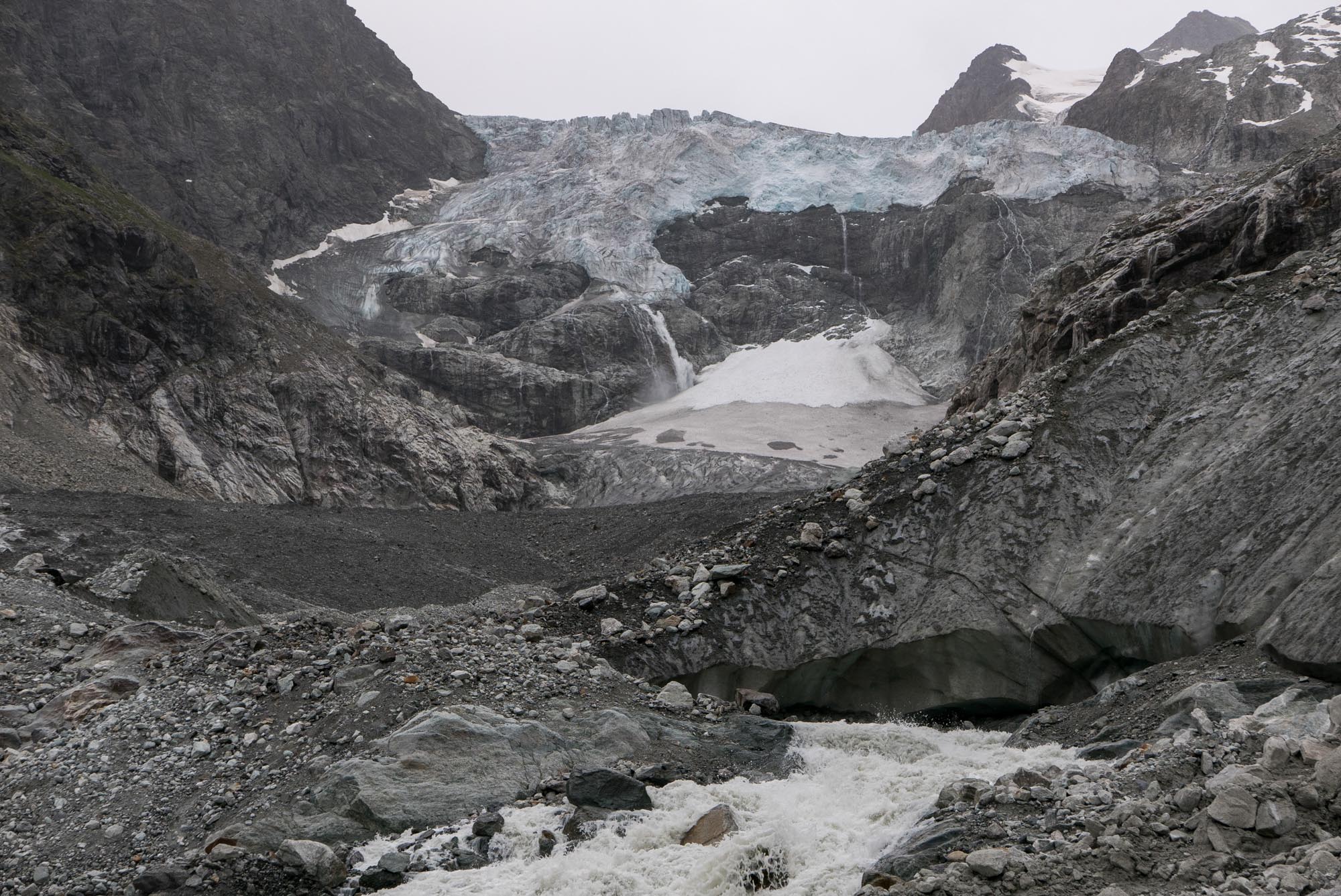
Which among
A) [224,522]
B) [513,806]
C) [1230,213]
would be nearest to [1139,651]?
[513,806]

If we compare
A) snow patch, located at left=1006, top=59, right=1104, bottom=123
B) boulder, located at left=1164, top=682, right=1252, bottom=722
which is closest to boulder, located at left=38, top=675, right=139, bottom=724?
boulder, located at left=1164, top=682, right=1252, bottom=722

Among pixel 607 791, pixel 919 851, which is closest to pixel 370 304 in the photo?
pixel 607 791

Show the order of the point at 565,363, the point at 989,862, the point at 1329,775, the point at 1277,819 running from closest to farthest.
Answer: the point at 1277,819 → the point at 1329,775 → the point at 989,862 → the point at 565,363

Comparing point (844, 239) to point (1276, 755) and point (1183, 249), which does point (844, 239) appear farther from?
point (1276, 755)

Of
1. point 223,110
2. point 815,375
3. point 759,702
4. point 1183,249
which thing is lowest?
point 759,702

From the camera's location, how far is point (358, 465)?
48.6 metres

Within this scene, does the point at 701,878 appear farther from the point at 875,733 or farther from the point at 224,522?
the point at 224,522

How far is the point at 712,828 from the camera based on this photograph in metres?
9.98

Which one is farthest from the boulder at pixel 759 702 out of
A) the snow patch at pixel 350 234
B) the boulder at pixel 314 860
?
the snow patch at pixel 350 234

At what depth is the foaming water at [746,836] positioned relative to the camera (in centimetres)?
919

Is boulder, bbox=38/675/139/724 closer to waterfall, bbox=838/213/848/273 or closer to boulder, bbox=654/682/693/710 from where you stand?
boulder, bbox=654/682/693/710

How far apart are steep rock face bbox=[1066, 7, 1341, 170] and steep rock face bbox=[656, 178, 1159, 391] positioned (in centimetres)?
1826

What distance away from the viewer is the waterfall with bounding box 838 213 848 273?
91.6m

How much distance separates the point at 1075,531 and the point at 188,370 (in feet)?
136
